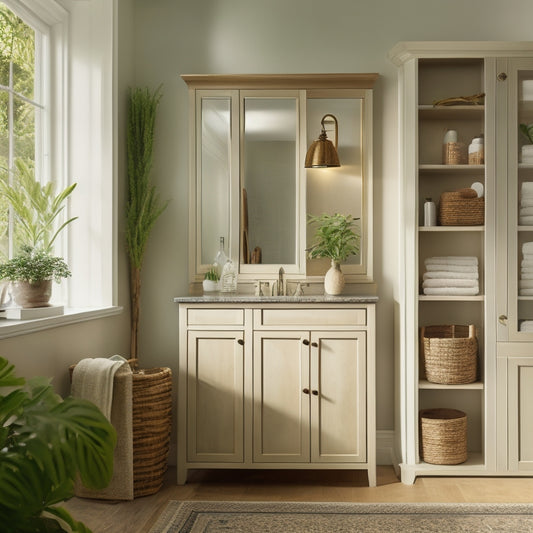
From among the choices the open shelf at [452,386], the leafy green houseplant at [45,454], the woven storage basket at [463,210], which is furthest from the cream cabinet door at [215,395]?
the leafy green houseplant at [45,454]

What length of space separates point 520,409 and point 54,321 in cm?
236

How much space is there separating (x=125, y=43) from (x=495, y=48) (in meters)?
2.01

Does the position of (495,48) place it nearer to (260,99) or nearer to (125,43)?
(260,99)

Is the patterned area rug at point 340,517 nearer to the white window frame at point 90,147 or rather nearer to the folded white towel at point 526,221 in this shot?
the white window frame at point 90,147

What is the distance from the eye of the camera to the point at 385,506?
3.07 metres

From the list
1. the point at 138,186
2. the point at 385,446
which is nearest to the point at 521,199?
the point at 385,446

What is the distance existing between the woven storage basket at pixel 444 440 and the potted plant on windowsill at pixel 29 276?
6.65ft

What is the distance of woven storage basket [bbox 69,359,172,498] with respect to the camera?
3.18 metres

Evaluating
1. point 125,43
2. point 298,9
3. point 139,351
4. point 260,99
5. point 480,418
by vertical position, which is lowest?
point 480,418

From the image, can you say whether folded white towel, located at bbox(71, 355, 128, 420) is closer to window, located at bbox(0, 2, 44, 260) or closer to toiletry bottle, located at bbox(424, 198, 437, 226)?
window, located at bbox(0, 2, 44, 260)

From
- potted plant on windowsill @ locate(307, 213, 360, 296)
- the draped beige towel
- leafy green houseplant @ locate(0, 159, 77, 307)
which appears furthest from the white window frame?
potted plant on windowsill @ locate(307, 213, 360, 296)

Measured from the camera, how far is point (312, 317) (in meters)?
3.36

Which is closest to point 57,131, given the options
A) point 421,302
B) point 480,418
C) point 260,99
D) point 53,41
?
point 53,41

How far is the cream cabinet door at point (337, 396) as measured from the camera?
11.0ft
